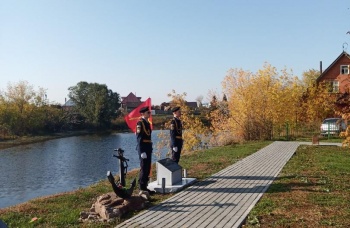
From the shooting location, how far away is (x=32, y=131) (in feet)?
164

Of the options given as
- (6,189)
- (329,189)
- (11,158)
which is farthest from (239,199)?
(11,158)

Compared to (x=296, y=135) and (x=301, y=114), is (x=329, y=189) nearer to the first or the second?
(x=296, y=135)

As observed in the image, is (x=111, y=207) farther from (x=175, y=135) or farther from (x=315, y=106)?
(x=315, y=106)

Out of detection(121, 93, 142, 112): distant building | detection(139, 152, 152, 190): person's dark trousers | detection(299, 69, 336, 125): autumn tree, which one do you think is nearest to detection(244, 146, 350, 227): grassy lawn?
detection(139, 152, 152, 190): person's dark trousers

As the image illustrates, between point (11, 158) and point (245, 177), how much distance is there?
66.5 ft

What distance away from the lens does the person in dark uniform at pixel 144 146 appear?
27.9 ft

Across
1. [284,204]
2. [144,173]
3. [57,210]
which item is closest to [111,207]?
[57,210]

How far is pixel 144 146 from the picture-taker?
8.66m

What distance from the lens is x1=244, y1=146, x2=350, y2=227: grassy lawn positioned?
6.06m

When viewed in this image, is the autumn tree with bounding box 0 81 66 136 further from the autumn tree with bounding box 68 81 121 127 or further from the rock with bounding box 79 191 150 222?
the rock with bounding box 79 191 150 222

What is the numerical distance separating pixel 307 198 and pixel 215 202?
1.85m

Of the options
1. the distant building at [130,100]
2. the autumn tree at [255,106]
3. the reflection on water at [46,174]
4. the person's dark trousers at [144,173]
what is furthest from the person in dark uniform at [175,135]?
the distant building at [130,100]

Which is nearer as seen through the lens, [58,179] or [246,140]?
[58,179]

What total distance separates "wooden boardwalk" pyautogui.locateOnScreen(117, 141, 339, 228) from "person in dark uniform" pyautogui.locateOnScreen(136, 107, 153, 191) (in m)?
0.86
